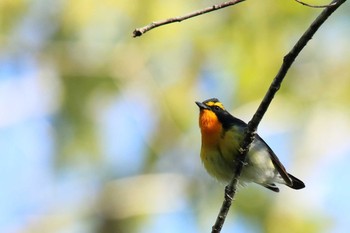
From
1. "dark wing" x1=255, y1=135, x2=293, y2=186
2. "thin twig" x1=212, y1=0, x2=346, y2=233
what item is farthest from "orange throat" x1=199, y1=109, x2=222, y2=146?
"thin twig" x1=212, y1=0, x2=346, y2=233

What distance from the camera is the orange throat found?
468 cm

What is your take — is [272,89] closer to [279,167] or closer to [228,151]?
[228,151]

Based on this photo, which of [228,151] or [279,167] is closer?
[228,151]

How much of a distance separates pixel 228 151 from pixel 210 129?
10.3 inches

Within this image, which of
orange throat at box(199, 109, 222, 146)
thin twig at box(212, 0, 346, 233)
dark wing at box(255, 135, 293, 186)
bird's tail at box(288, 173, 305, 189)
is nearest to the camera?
thin twig at box(212, 0, 346, 233)

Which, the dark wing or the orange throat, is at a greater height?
the orange throat

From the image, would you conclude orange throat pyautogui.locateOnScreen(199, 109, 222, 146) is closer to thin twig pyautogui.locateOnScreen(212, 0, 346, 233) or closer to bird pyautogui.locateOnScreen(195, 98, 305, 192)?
bird pyautogui.locateOnScreen(195, 98, 305, 192)

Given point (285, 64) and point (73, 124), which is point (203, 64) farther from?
point (285, 64)

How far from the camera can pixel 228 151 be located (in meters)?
4.51

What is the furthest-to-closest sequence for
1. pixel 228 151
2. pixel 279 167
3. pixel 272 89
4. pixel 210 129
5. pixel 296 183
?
pixel 296 183 → pixel 279 167 → pixel 210 129 → pixel 228 151 → pixel 272 89

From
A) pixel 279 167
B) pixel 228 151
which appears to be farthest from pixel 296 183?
pixel 228 151

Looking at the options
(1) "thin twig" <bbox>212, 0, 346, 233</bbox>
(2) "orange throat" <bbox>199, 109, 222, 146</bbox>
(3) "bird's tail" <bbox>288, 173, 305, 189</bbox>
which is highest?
(2) "orange throat" <bbox>199, 109, 222, 146</bbox>

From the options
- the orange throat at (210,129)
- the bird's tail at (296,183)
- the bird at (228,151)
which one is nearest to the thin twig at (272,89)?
the bird at (228,151)

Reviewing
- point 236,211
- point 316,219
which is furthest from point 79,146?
point 316,219
